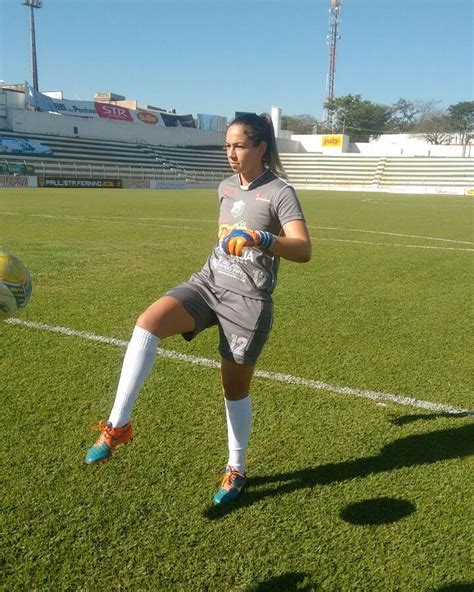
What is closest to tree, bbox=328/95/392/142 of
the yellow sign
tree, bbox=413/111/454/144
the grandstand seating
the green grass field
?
tree, bbox=413/111/454/144

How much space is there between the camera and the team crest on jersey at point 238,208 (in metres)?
2.81

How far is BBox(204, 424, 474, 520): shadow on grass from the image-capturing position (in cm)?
288

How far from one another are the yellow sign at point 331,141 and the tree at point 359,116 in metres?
24.0

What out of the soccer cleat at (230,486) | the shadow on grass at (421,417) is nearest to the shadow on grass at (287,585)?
the soccer cleat at (230,486)

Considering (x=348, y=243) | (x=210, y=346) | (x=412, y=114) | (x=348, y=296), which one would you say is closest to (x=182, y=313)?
(x=210, y=346)

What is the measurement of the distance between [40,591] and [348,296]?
5.66m

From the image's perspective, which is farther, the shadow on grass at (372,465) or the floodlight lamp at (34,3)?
the floodlight lamp at (34,3)

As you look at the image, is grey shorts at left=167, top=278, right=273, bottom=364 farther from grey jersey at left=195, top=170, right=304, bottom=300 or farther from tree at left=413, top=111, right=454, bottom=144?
tree at left=413, top=111, right=454, bottom=144

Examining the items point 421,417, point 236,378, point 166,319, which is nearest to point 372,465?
point 421,417

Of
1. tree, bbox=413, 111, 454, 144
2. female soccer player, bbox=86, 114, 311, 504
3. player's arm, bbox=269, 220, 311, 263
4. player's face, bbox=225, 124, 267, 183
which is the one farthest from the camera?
tree, bbox=413, 111, 454, 144

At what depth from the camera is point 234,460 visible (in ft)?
9.64

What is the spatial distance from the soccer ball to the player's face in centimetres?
124

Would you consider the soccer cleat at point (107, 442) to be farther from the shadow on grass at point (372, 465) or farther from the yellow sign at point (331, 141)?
the yellow sign at point (331, 141)

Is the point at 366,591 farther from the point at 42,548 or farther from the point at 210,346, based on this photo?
the point at 210,346
